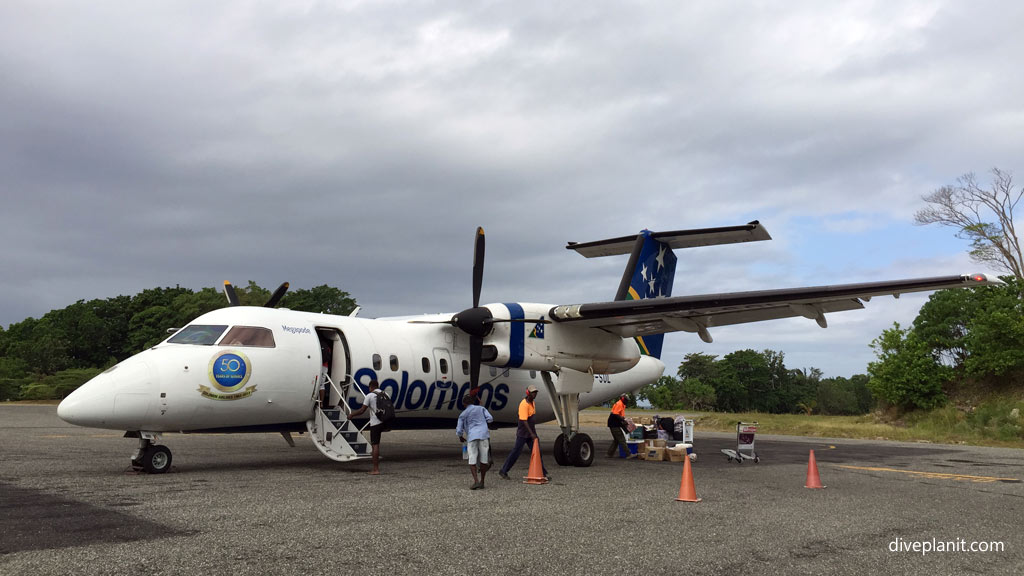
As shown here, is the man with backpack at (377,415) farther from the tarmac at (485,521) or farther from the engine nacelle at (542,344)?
the engine nacelle at (542,344)

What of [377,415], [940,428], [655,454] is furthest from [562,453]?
[940,428]

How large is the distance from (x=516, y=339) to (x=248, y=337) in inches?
220

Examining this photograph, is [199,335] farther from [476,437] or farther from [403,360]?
[476,437]

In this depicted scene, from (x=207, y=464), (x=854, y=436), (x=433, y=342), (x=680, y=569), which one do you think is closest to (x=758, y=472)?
(x=433, y=342)

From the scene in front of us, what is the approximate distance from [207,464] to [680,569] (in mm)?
10679

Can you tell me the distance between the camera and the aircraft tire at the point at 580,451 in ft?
46.0

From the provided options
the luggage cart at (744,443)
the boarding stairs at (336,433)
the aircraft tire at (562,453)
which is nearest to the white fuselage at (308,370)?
the boarding stairs at (336,433)

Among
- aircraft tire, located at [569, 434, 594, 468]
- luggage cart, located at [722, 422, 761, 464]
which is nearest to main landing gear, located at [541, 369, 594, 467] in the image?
aircraft tire, located at [569, 434, 594, 468]

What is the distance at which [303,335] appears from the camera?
12.7 meters

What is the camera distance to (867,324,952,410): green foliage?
112 feet

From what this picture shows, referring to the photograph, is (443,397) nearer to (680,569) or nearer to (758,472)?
(758,472)

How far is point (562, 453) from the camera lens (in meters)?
14.2

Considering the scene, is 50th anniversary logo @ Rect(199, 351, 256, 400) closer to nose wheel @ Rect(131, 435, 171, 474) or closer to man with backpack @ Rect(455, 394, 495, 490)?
nose wheel @ Rect(131, 435, 171, 474)

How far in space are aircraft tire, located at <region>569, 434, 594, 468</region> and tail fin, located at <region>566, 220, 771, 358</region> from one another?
4.33 meters
